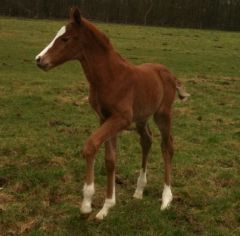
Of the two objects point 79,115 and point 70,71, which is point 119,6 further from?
point 79,115

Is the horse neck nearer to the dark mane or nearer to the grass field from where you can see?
the dark mane

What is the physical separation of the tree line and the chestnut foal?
3640 centimetres

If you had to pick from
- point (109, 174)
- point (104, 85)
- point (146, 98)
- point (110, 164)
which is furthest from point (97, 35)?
point (109, 174)

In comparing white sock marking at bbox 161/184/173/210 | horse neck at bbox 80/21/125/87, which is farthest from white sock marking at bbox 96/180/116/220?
horse neck at bbox 80/21/125/87

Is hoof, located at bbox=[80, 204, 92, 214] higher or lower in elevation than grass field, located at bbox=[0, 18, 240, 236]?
higher

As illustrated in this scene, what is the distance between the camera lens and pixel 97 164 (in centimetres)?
794

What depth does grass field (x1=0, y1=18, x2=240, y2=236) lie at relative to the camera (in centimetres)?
592

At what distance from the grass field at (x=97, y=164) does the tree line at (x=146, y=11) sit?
26.0m

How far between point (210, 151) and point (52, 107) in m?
4.23

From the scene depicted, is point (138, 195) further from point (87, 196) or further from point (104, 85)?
point (104, 85)

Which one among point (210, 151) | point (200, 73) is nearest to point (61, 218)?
point (210, 151)

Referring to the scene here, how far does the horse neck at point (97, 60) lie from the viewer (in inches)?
220

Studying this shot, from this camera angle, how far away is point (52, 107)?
1203cm

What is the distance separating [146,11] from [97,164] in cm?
3779
